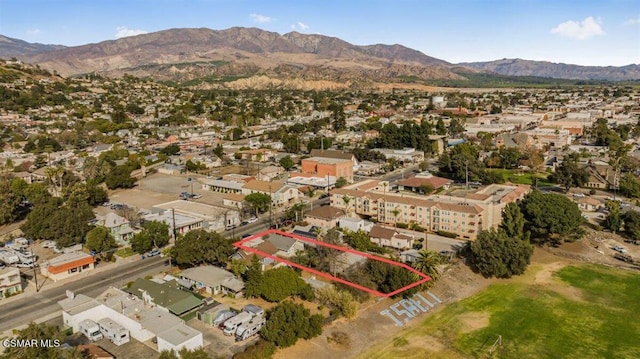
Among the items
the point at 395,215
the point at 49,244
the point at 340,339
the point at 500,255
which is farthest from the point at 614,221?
the point at 49,244

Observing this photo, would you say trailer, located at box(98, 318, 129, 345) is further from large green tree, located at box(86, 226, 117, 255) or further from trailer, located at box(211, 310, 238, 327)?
large green tree, located at box(86, 226, 117, 255)

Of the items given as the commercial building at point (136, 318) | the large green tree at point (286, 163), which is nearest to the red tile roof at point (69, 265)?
the commercial building at point (136, 318)

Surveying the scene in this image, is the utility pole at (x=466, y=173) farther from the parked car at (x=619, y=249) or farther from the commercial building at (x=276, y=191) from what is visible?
the commercial building at (x=276, y=191)

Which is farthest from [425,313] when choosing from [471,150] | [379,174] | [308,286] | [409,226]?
[471,150]

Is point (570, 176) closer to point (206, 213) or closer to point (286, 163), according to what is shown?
point (286, 163)

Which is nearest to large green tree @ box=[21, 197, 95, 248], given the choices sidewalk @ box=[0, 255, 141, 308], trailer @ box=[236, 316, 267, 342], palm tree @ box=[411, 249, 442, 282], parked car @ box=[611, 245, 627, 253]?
sidewalk @ box=[0, 255, 141, 308]

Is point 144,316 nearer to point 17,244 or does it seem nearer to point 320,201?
point 17,244
